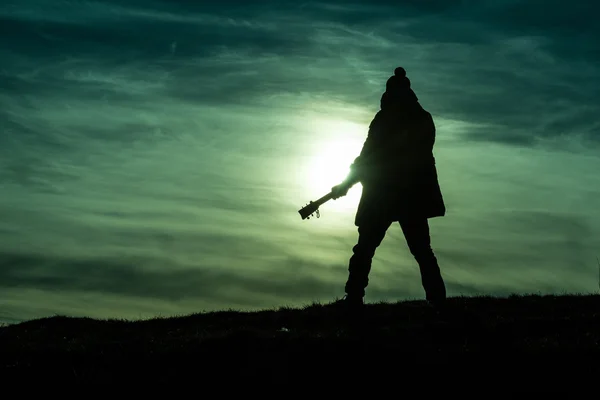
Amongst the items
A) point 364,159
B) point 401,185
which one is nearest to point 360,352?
point 401,185

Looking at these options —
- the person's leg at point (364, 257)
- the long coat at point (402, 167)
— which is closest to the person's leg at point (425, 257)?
the long coat at point (402, 167)

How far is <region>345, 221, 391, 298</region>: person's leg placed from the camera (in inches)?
510

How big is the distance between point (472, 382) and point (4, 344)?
7402mm

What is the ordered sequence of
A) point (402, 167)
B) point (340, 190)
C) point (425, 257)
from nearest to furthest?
point (425, 257), point (402, 167), point (340, 190)

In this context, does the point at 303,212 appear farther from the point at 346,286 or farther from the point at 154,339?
the point at 154,339

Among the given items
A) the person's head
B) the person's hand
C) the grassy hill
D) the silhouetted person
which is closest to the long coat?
the silhouetted person

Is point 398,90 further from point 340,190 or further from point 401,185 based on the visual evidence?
point 340,190

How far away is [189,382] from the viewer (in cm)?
946

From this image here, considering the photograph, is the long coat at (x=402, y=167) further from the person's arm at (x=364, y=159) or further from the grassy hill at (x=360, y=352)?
the grassy hill at (x=360, y=352)

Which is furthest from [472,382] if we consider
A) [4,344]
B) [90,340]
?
[4,344]

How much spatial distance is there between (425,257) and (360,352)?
311 cm

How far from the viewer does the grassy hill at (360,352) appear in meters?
9.54

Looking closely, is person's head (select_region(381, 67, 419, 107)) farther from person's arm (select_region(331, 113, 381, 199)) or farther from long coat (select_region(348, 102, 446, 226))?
person's arm (select_region(331, 113, 381, 199))

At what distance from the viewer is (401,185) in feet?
42.1
